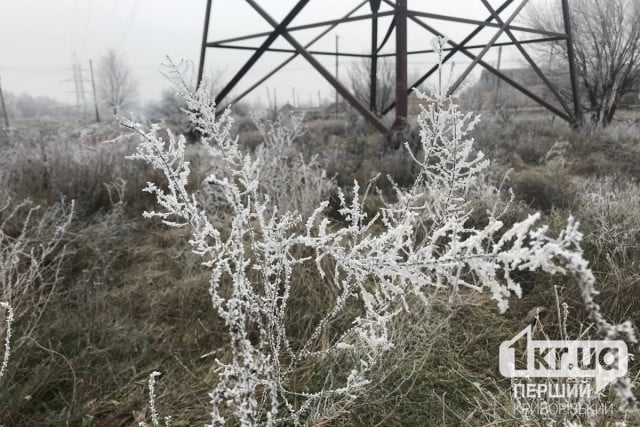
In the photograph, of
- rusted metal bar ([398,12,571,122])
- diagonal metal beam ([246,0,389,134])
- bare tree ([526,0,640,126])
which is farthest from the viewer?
bare tree ([526,0,640,126])

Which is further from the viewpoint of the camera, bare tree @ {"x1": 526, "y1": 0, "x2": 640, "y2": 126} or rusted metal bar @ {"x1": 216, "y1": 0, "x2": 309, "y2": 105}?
bare tree @ {"x1": 526, "y1": 0, "x2": 640, "y2": 126}

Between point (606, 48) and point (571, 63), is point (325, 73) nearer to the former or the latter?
point (571, 63)

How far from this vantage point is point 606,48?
30.6 ft

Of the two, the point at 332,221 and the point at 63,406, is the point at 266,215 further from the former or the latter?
the point at 63,406

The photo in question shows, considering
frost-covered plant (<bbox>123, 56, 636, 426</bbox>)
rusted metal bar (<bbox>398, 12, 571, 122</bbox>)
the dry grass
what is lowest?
the dry grass

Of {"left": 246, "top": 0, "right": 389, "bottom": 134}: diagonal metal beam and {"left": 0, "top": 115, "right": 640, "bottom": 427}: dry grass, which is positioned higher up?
{"left": 246, "top": 0, "right": 389, "bottom": 134}: diagonal metal beam

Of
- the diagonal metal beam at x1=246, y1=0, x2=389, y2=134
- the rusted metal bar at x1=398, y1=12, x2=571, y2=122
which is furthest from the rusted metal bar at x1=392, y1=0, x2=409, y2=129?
the rusted metal bar at x1=398, y1=12, x2=571, y2=122

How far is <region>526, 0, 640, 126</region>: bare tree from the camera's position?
9.09m

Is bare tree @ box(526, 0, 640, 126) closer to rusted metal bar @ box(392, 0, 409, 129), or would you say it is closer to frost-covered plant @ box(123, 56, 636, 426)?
rusted metal bar @ box(392, 0, 409, 129)

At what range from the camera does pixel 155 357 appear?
2.01 metres

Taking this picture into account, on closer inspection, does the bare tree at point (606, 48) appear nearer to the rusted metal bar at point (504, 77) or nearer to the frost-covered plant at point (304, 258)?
the rusted metal bar at point (504, 77)

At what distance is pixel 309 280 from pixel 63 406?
1.26 metres

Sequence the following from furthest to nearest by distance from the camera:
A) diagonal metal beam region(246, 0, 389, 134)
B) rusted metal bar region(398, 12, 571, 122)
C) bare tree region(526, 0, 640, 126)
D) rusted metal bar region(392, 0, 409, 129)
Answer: bare tree region(526, 0, 640, 126) → rusted metal bar region(398, 12, 571, 122) → diagonal metal beam region(246, 0, 389, 134) → rusted metal bar region(392, 0, 409, 129)

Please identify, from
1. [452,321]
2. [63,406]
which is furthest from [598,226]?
[63,406]
